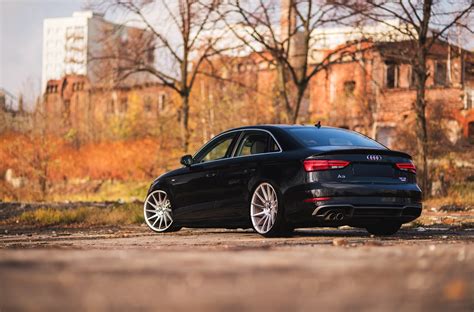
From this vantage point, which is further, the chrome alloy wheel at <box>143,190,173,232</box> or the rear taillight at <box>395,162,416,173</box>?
the chrome alloy wheel at <box>143,190,173,232</box>

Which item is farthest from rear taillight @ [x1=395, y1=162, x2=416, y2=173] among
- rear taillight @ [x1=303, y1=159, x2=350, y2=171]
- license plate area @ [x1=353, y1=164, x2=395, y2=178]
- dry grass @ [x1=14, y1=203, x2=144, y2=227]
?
dry grass @ [x1=14, y1=203, x2=144, y2=227]

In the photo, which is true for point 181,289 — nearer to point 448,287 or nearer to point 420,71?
point 448,287

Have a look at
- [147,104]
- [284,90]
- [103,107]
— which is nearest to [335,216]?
[284,90]

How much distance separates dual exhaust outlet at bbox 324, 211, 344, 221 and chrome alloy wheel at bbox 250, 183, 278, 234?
0.66 metres

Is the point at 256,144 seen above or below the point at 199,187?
above

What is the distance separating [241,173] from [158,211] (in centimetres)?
249

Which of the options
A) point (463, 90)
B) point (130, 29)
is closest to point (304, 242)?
point (130, 29)

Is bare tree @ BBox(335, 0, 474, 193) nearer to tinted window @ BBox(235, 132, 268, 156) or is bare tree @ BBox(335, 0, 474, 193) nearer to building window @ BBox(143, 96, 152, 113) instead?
tinted window @ BBox(235, 132, 268, 156)

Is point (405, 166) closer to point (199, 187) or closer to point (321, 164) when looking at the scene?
point (321, 164)

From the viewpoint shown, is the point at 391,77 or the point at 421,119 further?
the point at 391,77

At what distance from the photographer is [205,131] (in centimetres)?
5275

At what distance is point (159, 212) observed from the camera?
47.1 feet

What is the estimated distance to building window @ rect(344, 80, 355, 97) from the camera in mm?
61763

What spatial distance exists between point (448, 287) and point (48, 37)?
136 m
